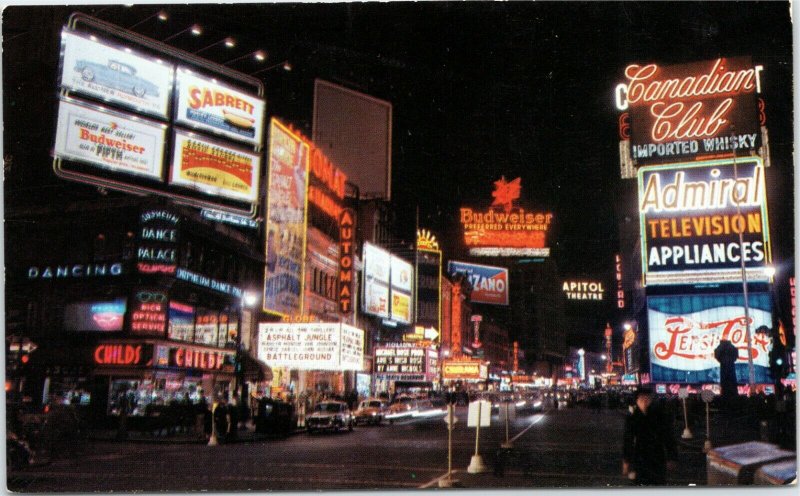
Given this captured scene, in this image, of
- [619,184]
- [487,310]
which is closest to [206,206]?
[619,184]

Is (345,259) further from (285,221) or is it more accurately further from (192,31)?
(192,31)

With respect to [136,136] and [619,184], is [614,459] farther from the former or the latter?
[619,184]

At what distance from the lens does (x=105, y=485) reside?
47.5ft

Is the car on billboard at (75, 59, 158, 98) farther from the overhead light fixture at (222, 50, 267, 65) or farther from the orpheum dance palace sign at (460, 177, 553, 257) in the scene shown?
the orpheum dance palace sign at (460, 177, 553, 257)

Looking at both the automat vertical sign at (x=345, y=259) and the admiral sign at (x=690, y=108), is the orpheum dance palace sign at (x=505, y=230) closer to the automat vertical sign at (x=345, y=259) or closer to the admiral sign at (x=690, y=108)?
the automat vertical sign at (x=345, y=259)

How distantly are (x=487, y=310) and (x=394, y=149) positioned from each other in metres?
128

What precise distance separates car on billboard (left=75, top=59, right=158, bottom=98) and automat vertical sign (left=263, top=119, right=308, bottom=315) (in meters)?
9.46

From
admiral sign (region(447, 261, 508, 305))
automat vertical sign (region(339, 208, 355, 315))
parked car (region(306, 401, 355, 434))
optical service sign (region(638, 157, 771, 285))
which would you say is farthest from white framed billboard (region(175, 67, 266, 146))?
admiral sign (region(447, 261, 508, 305))

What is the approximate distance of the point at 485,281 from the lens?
12756 centimetres

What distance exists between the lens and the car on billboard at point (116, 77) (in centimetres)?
2736

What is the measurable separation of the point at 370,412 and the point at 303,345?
678 cm

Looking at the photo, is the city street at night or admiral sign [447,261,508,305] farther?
admiral sign [447,261,508,305]

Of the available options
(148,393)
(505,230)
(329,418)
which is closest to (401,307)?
(505,230)

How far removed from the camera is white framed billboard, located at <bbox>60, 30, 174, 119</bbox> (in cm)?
2641
